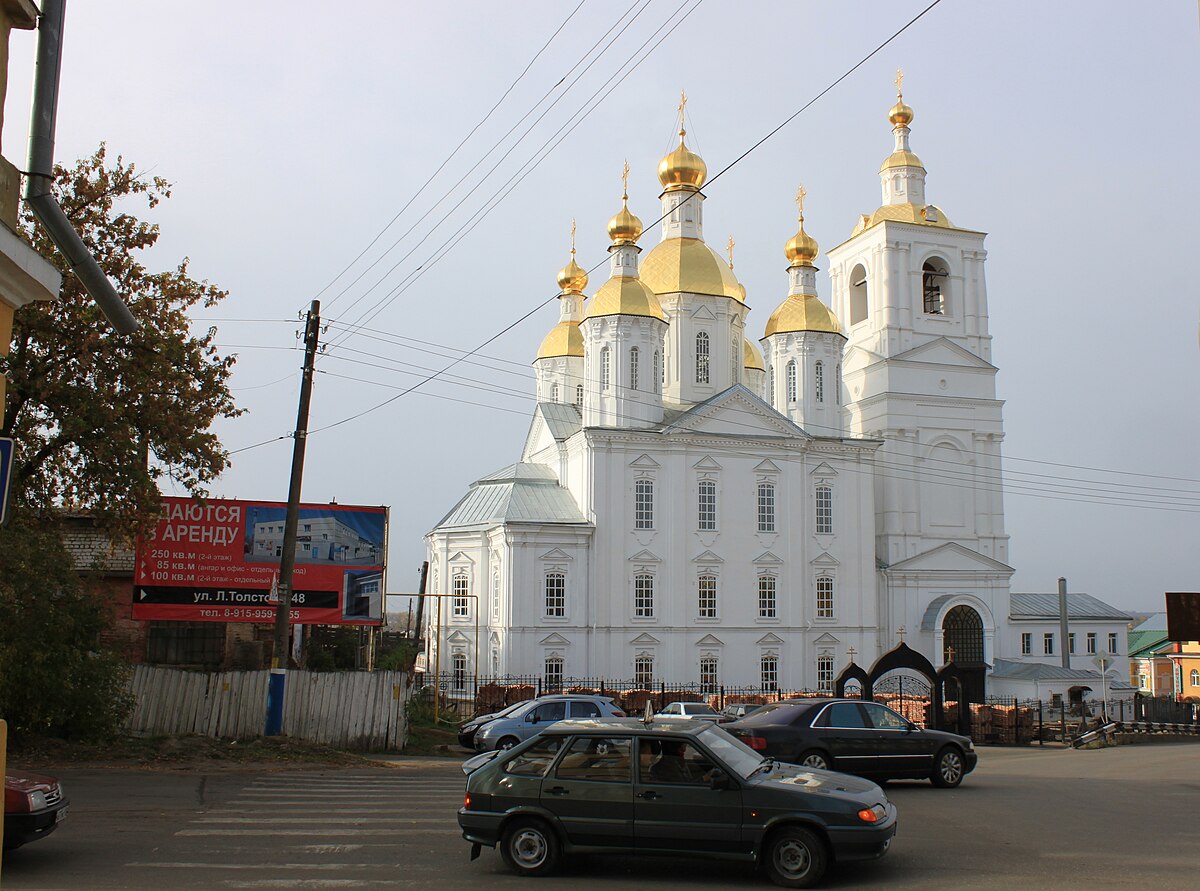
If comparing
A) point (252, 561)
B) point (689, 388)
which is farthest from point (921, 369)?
point (252, 561)

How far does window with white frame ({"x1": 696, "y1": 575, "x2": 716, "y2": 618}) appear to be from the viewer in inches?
1843

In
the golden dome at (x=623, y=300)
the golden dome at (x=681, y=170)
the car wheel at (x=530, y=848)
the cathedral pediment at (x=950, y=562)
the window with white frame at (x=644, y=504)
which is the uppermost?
the golden dome at (x=681, y=170)

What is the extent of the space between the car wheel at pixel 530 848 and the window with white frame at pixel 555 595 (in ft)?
113

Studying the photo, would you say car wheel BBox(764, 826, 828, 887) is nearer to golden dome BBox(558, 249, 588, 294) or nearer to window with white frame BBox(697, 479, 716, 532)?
window with white frame BBox(697, 479, 716, 532)

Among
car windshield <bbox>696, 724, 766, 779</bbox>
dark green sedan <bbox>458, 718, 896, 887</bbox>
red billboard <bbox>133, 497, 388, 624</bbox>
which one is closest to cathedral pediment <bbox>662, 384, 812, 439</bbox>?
→ red billboard <bbox>133, 497, 388, 624</bbox>

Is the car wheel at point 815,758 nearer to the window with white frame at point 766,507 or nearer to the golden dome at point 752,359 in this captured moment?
the window with white frame at point 766,507

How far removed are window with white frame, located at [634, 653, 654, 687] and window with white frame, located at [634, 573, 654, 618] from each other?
166 centimetres

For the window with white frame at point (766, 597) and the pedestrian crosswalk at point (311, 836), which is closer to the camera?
the pedestrian crosswalk at point (311, 836)

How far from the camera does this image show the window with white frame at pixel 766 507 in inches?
1890

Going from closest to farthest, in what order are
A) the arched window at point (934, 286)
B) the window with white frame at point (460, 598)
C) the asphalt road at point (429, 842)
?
the asphalt road at point (429, 842), the window with white frame at point (460, 598), the arched window at point (934, 286)

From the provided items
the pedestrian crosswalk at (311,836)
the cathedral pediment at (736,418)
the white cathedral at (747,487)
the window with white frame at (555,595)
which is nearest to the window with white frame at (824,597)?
the white cathedral at (747,487)

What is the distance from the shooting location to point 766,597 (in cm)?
4762

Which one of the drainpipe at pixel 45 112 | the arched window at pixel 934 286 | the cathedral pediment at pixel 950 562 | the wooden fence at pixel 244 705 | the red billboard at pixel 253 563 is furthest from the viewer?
the arched window at pixel 934 286

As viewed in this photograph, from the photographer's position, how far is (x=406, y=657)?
52719 millimetres
